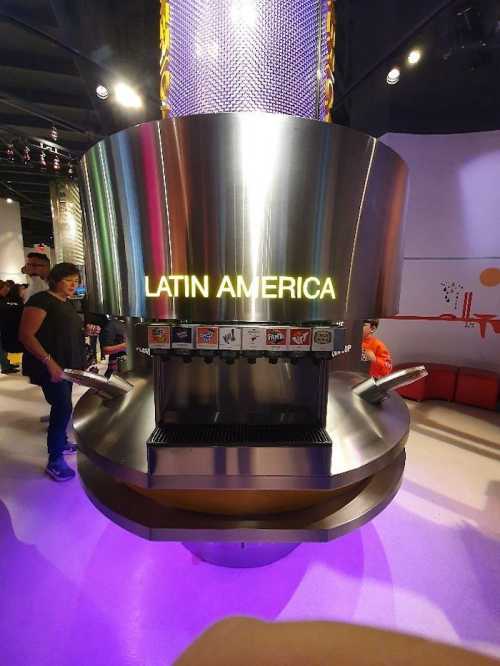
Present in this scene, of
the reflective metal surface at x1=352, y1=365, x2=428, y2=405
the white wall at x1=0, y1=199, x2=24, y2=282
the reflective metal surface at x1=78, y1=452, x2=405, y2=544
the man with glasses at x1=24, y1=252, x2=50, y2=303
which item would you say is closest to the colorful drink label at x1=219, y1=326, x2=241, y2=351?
the reflective metal surface at x1=78, y1=452, x2=405, y2=544

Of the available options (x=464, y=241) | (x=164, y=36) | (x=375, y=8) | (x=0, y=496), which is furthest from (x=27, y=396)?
(x=464, y=241)

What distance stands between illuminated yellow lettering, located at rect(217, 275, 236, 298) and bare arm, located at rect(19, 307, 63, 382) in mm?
1897

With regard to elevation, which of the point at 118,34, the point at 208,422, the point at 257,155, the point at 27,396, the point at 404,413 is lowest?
the point at 27,396

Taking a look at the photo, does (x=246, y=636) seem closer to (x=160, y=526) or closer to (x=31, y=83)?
(x=160, y=526)

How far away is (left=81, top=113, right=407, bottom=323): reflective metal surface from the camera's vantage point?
0.88 meters

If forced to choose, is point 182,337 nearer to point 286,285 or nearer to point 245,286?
point 245,286

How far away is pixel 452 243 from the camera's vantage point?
14.6 ft

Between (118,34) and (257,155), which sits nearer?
(257,155)

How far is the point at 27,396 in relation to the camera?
4281mm

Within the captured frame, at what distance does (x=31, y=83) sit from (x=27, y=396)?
429cm

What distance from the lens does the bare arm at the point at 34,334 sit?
7.19 ft

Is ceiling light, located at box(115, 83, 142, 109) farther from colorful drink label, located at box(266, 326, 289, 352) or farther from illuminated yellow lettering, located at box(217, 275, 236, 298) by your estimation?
colorful drink label, located at box(266, 326, 289, 352)

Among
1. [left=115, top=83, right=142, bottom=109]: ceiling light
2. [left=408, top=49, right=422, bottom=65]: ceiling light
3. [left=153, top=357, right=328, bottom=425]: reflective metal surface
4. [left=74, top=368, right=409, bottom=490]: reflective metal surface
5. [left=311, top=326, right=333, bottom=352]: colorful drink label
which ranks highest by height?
[left=408, top=49, right=422, bottom=65]: ceiling light

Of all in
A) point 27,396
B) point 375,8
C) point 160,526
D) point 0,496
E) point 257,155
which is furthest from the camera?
point 27,396
